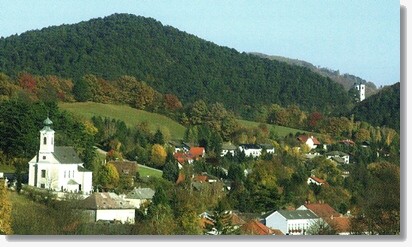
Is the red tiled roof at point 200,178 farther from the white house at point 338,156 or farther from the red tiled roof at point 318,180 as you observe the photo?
the white house at point 338,156

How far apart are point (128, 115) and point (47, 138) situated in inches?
92.0

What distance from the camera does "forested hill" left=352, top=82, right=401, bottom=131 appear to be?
10.7 metres

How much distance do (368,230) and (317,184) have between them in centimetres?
336

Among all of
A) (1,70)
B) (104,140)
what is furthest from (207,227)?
(1,70)

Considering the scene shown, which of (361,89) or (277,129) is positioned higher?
(361,89)

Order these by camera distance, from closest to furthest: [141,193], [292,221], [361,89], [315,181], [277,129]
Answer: [292,221], [141,193], [315,181], [361,89], [277,129]

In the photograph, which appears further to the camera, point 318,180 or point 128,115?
point 128,115

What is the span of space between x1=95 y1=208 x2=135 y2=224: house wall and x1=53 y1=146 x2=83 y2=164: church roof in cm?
116

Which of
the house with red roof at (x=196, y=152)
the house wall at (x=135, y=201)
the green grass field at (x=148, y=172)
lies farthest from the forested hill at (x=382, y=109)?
the house wall at (x=135, y=201)

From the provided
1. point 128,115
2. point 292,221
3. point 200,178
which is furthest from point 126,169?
point 292,221

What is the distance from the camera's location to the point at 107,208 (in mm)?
10938

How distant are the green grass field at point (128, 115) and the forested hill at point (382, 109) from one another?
258 centimetres

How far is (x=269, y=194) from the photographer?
12.3 m

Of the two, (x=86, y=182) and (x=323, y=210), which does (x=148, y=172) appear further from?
(x=323, y=210)
